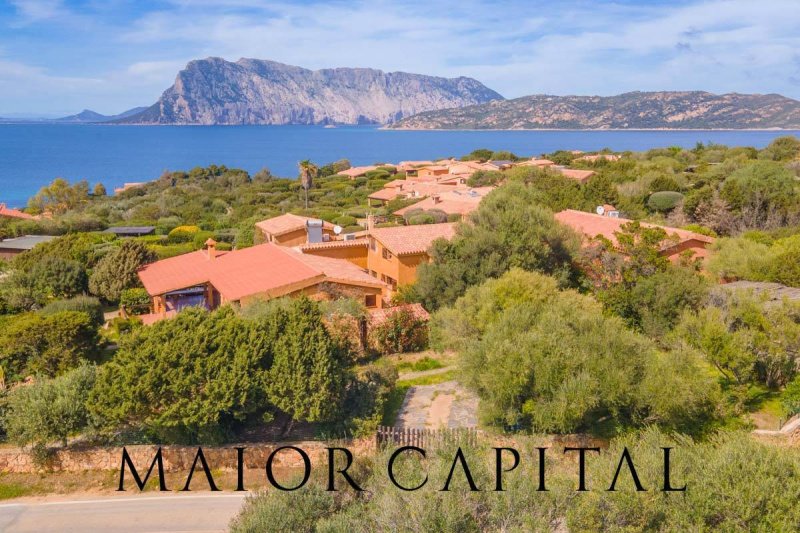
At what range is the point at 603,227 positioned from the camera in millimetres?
35188

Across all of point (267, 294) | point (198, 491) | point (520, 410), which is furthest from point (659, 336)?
point (198, 491)

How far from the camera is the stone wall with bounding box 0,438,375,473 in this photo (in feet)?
53.5

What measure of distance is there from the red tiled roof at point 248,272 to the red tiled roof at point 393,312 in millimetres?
2628

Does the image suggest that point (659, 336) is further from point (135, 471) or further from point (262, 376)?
point (135, 471)

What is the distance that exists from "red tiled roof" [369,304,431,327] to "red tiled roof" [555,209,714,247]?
10655 mm

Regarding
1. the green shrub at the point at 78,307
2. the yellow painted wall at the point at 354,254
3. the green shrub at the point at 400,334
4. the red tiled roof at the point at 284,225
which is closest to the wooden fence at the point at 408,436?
the green shrub at the point at 400,334

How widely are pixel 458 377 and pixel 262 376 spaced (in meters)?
5.37

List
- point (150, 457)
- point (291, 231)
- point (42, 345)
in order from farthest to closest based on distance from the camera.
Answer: point (291, 231) < point (42, 345) < point (150, 457)

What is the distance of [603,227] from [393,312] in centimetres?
1659

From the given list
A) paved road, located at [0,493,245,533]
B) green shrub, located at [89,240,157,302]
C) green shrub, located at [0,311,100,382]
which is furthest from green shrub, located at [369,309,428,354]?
green shrub, located at [89,240,157,302]

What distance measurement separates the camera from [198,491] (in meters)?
15.4

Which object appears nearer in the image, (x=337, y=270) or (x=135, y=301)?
(x=337, y=270)

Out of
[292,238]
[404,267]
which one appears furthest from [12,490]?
[292,238]

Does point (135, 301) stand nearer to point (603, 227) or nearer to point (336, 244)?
point (336, 244)
